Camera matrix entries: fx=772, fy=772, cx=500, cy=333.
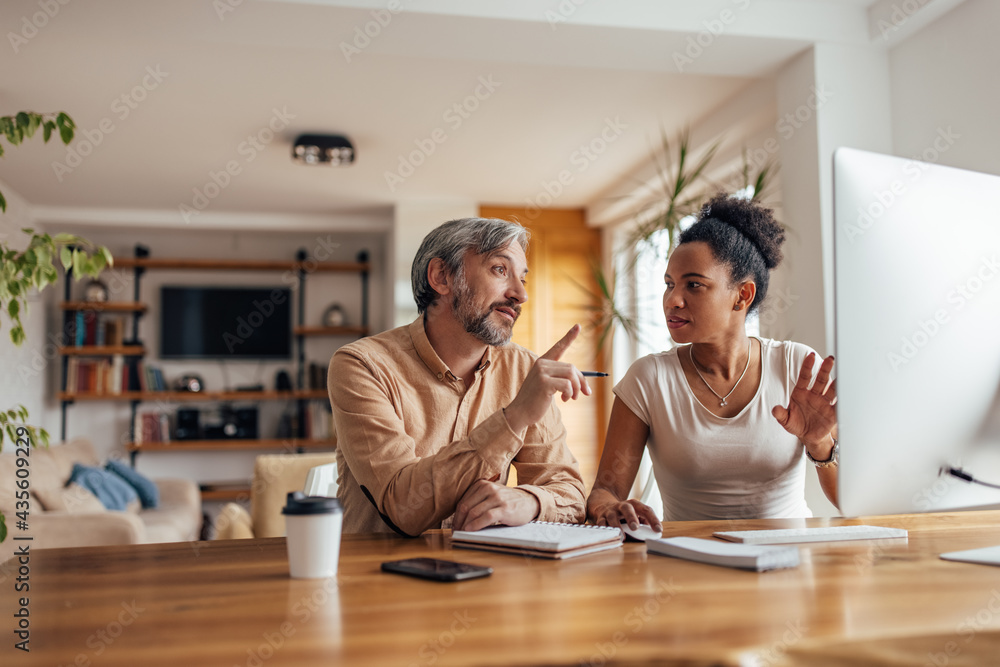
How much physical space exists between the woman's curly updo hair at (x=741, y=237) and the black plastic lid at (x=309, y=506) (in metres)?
1.13

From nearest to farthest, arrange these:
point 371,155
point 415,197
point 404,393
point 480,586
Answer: point 480,586 → point 404,393 → point 371,155 → point 415,197

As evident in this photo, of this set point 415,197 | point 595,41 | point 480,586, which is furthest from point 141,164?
point 480,586

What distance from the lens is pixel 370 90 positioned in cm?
387

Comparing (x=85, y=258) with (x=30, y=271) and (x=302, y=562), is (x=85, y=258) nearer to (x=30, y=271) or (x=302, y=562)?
(x=30, y=271)

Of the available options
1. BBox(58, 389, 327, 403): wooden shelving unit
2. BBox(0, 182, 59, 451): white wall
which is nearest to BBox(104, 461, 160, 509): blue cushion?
BBox(0, 182, 59, 451): white wall

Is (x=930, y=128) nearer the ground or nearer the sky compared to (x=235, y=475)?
nearer the sky

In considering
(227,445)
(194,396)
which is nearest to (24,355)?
(194,396)

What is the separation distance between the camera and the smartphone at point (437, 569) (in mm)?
926

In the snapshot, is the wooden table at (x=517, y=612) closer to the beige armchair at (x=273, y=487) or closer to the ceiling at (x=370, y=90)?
the ceiling at (x=370, y=90)

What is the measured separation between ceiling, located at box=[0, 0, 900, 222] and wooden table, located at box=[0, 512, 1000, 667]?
2.32m

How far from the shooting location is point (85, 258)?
1943 millimetres

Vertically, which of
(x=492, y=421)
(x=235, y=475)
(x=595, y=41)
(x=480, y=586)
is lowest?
(x=235, y=475)

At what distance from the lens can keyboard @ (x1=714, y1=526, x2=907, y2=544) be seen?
1.16 meters

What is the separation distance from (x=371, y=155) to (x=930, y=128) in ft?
10.5
